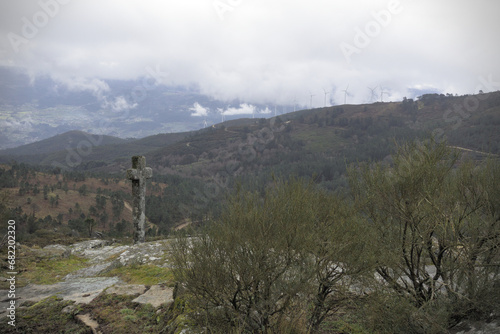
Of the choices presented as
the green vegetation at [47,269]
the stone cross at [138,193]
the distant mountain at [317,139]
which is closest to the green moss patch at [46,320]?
the green vegetation at [47,269]

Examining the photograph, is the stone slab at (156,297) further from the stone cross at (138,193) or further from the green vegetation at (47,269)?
the stone cross at (138,193)

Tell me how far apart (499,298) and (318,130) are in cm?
16200

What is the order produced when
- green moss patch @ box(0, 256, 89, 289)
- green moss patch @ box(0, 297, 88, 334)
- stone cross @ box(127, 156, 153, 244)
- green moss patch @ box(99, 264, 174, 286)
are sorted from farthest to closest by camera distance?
stone cross @ box(127, 156, 153, 244), green moss patch @ box(0, 256, 89, 289), green moss patch @ box(99, 264, 174, 286), green moss patch @ box(0, 297, 88, 334)

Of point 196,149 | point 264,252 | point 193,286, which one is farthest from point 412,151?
point 196,149

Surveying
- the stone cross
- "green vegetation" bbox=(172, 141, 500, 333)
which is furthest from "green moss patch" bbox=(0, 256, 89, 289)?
"green vegetation" bbox=(172, 141, 500, 333)

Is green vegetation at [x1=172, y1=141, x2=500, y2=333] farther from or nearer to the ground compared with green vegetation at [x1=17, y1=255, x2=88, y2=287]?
farther from the ground

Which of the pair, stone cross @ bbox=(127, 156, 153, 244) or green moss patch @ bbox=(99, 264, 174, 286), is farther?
stone cross @ bbox=(127, 156, 153, 244)

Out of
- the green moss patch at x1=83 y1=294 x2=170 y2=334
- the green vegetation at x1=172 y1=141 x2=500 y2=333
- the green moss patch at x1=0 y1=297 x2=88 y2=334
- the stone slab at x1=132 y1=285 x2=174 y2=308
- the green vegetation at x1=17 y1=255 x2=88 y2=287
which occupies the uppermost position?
the green vegetation at x1=172 y1=141 x2=500 y2=333

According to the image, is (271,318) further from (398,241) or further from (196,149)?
(196,149)

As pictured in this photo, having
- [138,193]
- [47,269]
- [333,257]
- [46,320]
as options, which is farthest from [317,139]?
[46,320]

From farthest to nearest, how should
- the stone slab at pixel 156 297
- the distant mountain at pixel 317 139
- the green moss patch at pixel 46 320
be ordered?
the distant mountain at pixel 317 139 → the stone slab at pixel 156 297 → the green moss patch at pixel 46 320

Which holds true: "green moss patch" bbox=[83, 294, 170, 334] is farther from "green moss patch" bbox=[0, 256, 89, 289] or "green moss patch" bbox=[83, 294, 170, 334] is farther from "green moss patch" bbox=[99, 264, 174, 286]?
"green moss patch" bbox=[0, 256, 89, 289]

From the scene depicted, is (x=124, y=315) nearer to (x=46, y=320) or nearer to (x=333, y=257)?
(x=46, y=320)

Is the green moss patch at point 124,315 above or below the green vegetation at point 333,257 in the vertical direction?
below
